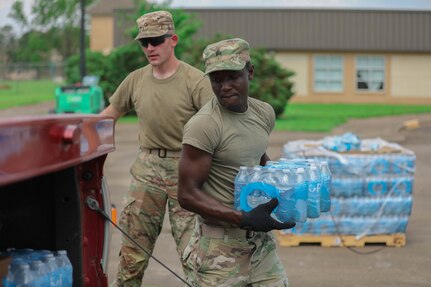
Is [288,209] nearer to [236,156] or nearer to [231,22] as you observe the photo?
[236,156]

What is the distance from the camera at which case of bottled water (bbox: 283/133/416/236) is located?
9367mm

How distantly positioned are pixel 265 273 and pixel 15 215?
55.8 inches

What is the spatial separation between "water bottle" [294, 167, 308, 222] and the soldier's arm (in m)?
0.31

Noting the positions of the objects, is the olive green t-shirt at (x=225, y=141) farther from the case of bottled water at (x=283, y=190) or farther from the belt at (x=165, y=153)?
the belt at (x=165, y=153)

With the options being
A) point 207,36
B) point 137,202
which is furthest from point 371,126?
point 137,202

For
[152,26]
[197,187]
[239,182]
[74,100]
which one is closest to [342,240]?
[152,26]

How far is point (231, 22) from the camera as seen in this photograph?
43281mm

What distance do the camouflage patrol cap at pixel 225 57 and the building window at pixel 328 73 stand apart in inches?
1596

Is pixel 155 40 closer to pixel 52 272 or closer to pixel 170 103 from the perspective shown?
pixel 170 103

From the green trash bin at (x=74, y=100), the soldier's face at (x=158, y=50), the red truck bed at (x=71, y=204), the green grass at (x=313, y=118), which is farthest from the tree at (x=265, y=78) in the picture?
the red truck bed at (x=71, y=204)

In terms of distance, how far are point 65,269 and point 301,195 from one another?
1.38 metres

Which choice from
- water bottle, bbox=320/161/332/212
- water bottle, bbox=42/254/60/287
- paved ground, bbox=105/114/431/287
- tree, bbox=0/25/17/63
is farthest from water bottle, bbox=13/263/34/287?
tree, bbox=0/25/17/63

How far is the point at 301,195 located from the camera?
15.0 feet

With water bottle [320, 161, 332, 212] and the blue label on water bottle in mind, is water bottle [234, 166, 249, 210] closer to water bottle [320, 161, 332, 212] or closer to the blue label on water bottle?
the blue label on water bottle
